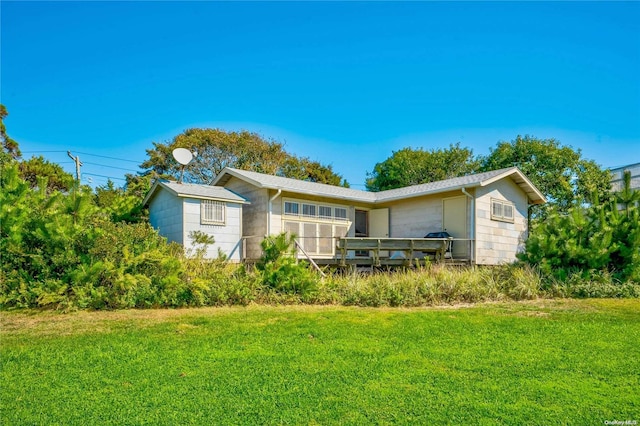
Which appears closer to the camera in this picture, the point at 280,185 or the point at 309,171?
the point at 280,185

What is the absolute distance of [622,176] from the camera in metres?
19.8

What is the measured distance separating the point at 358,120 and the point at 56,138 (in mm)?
17646

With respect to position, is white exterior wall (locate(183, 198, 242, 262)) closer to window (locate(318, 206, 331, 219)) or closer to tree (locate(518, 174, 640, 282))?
window (locate(318, 206, 331, 219))

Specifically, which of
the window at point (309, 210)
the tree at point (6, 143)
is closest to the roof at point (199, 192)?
the window at point (309, 210)

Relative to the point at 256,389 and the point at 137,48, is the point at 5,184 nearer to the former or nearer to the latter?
the point at 137,48

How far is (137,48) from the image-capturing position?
13578mm

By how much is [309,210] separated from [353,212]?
7.28 ft

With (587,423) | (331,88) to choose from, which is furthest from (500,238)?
(587,423)

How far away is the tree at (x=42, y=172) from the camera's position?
21564 millimetres

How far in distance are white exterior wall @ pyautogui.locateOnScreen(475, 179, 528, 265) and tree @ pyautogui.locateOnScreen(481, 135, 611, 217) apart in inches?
248

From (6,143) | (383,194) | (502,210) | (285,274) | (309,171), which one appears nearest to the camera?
(285,274)

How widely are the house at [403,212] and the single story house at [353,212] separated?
3cm

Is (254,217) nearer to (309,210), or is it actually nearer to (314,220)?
(309,210)

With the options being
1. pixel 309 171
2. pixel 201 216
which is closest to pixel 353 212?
pixel 201 216
